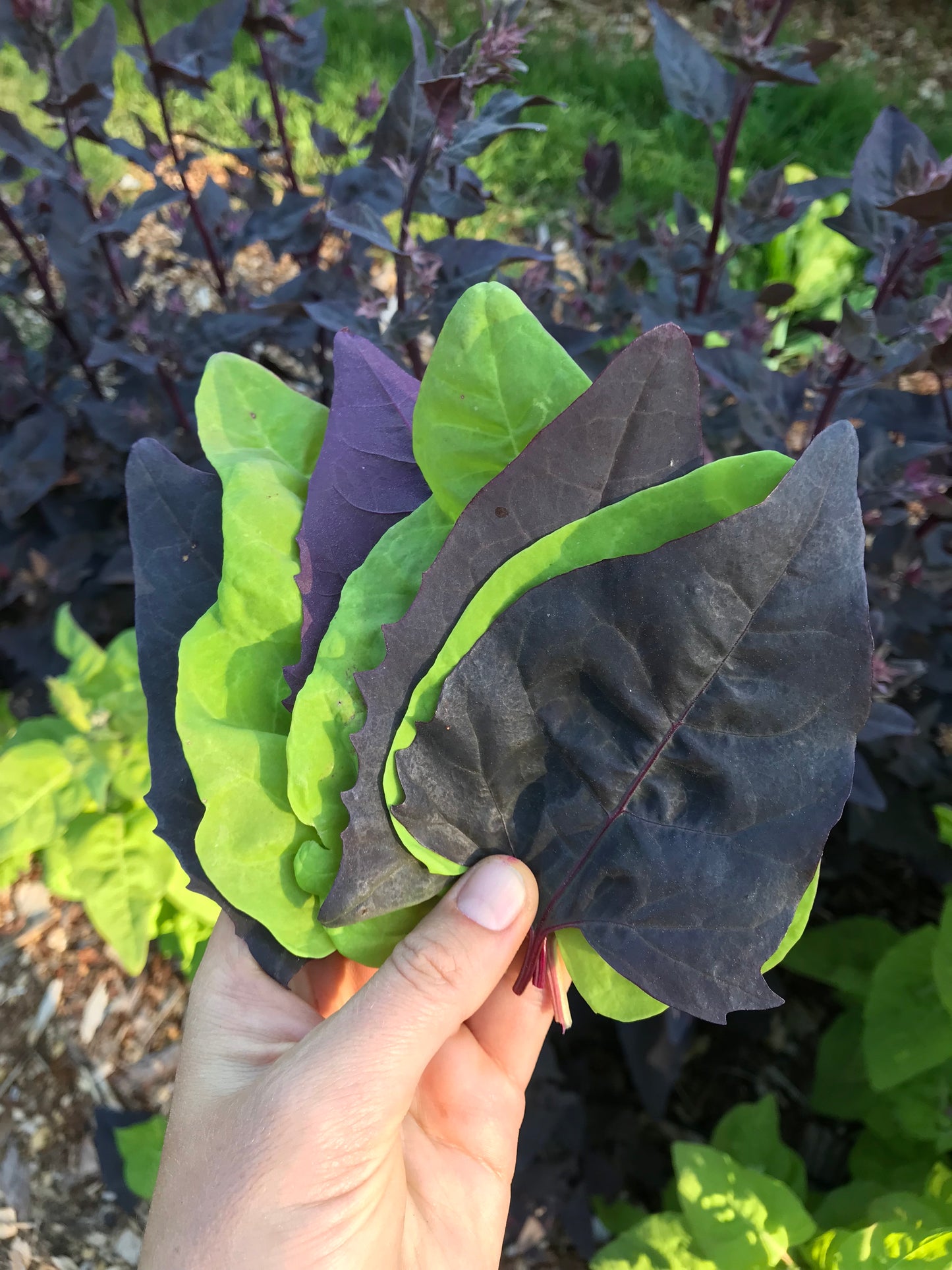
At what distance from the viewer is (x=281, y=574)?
28.8 inches

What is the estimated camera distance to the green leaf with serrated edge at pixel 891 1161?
138 cm

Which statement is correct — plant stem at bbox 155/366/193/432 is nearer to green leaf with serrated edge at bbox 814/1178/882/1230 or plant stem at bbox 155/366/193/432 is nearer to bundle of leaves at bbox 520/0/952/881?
bundle of leaves at bbox 520/0/952/881

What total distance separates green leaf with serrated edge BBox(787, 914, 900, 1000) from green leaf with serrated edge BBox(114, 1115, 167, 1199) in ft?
3.83

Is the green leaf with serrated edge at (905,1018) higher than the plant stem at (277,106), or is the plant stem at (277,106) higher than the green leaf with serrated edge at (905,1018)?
the plant stem at (277,106)

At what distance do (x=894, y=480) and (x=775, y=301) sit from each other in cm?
39

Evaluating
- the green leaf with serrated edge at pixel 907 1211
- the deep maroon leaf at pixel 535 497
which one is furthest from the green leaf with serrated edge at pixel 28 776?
the green leaf with serrated edge at pixel 907 1211

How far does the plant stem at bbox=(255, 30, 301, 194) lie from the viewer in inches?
53.4

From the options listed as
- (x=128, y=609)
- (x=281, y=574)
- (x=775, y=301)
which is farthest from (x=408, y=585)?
(x=128, y=609)

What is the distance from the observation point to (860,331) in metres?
0.97

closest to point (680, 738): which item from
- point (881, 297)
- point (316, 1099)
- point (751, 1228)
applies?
point (316, 1099)

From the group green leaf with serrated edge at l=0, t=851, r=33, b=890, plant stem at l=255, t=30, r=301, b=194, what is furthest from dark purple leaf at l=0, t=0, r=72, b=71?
green leaf with serrated edge at l=0, t=851, r=33, b=890

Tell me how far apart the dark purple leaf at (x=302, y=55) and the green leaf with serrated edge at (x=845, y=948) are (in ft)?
5.82

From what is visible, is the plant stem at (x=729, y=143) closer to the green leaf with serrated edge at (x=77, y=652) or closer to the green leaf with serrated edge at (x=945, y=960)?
the green leaf with serrated edge at (x=945, y=960)

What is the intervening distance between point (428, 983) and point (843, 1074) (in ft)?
3.84
